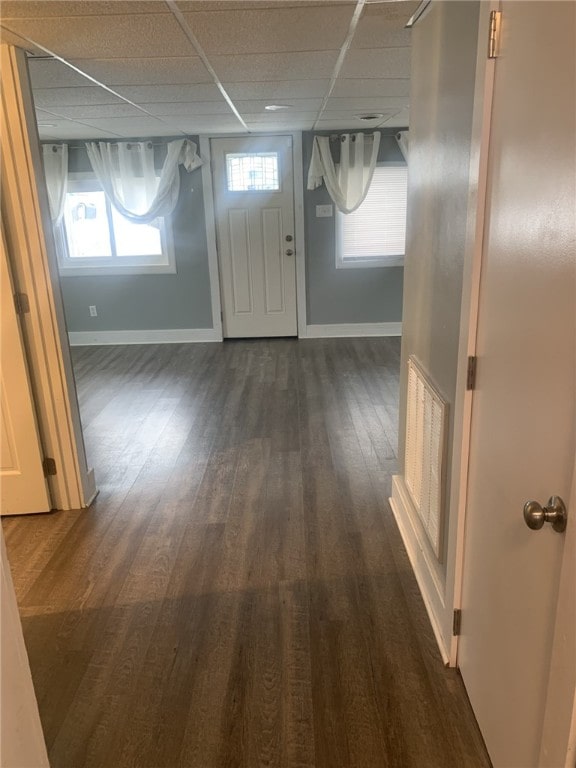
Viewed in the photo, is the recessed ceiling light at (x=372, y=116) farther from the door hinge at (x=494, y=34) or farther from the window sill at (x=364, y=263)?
A: the door hinge at (x=494, y=34)

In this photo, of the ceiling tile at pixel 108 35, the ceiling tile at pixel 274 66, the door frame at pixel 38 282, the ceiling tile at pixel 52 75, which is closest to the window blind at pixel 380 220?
the ceiling tile at pixel 274 66

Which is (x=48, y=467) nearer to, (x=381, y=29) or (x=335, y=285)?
(x=381, y=29)

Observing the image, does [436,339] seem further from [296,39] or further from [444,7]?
[296,39]

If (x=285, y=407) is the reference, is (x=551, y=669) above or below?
above

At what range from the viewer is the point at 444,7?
1.84m

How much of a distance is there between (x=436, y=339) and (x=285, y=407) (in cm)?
238

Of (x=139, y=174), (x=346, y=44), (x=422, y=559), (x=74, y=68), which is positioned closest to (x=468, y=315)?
(x=422, y=559)

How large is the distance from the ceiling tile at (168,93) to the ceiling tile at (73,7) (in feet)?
4.40

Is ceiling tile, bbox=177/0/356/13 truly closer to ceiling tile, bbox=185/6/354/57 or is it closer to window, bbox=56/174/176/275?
ceiling tile, bbox=185/6/354/57

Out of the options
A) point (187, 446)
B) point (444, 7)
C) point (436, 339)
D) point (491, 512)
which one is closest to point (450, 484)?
point (491, 512)

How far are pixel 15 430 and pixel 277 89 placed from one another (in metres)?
2.56

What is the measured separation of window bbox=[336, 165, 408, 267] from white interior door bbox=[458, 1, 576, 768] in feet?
15.9

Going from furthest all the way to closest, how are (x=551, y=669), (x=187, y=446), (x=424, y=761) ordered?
(x=187, y=446), (x=424, y=761), (x=551, y=669)

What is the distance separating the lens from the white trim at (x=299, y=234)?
591cm
